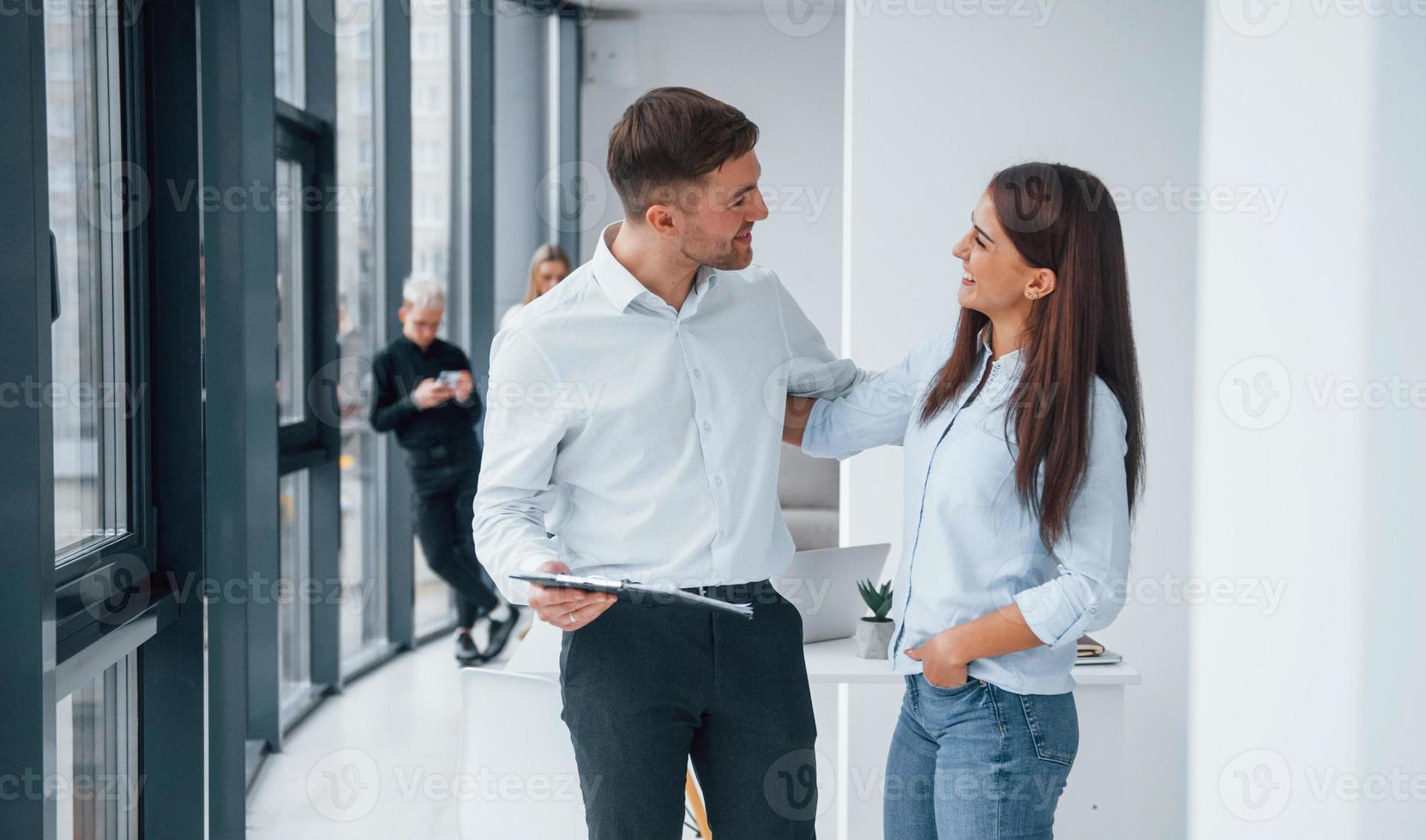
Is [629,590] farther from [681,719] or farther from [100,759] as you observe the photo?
[100,759]

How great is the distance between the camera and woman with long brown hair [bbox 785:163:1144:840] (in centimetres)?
159

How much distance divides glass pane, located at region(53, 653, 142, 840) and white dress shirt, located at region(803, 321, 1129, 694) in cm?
186

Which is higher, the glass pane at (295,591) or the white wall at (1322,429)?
the white wall at (1322,429)

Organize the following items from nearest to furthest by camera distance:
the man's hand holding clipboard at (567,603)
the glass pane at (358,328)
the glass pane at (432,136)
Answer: the man's hand holding clipboard at (567,603), the glass pane at (358,328), the glass pane at (432,136)

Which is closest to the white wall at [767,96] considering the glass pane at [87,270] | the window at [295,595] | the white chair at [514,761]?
the window at [295,595]

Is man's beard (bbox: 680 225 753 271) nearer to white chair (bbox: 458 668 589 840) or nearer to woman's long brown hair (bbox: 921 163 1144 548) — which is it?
woman's long brown hair (bbox: 921 163 1144 548)

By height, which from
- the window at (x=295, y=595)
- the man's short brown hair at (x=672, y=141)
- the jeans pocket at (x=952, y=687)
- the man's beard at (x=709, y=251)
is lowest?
the window at (x=295, y=595)

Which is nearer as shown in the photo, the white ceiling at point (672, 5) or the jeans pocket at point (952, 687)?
the jeans pocket at point (952, 687)

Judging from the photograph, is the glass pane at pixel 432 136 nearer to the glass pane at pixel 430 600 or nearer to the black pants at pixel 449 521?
the black pants at pixel 449 521

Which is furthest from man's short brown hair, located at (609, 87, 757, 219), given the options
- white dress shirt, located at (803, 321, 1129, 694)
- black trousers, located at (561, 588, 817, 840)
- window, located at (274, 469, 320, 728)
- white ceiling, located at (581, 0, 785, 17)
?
white ceiling, located at (581, 0, 785, 17)

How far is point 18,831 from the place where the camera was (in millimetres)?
1786

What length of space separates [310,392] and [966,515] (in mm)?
3563

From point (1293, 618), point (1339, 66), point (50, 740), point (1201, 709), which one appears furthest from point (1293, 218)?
point (50, 740)

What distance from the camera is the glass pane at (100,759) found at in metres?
2.46
